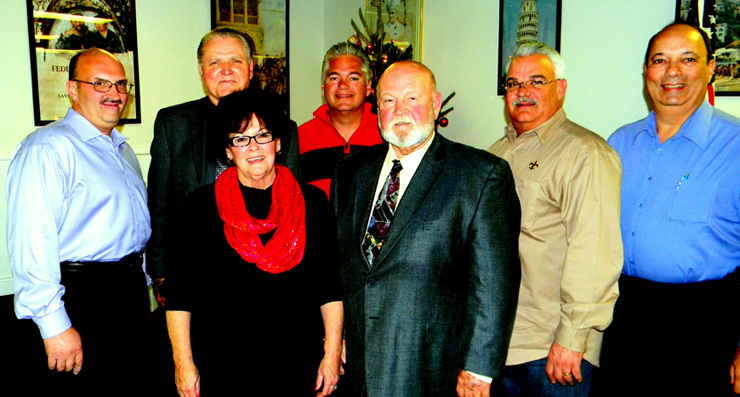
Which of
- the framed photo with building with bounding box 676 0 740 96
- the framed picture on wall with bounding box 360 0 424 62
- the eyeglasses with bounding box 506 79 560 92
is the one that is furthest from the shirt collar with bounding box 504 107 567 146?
the framed picture on wall with bounding box 360 0 424 62

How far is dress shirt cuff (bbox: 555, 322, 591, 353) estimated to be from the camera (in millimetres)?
2010

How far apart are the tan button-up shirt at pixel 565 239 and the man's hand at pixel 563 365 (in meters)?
0.03

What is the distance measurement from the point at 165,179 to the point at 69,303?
27.1 inches

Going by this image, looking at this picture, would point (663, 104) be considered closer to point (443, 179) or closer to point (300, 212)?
point (443, 179)

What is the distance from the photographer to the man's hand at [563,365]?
6.69 ft

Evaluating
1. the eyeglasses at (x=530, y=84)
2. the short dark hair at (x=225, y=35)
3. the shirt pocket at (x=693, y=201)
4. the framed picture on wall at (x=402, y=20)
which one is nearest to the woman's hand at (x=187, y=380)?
the short dark hair at (x=225, y=35)

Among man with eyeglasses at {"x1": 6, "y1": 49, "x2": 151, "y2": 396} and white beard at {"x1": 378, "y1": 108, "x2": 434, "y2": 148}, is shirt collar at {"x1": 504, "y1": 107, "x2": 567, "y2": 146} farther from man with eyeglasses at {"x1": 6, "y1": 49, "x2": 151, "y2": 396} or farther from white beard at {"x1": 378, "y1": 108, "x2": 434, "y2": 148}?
man with eyeglasses at {"x1": 6, "y1": 49, "x2": 151, "y2": 396}

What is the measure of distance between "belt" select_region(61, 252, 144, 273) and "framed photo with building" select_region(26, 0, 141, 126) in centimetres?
315

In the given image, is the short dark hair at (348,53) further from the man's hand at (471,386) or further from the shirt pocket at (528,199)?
the man's hand at (471,386)

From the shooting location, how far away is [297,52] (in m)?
6.82

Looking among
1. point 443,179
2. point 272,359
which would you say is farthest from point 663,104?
point 272,359

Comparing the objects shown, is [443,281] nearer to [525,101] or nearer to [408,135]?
[408,135]

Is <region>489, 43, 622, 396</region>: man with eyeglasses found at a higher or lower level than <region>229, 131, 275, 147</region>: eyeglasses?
lower

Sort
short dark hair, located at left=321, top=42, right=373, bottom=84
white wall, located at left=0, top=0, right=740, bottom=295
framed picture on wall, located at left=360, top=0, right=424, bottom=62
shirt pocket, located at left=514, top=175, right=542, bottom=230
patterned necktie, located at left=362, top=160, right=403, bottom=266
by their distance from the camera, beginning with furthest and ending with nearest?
framed picture on wall, located at left=360, top=0, right=424, bottom=62 → short dark hair, located at left=321, top=42, right=373, bottom=84 → white wall, located at left=0, top=0, right=740, bottom=295 → shirt pocket, located at left=514, top=175, right=542, bottom=230 → patterned necktie, located at left=362, top=160, right=403, bottom=266
